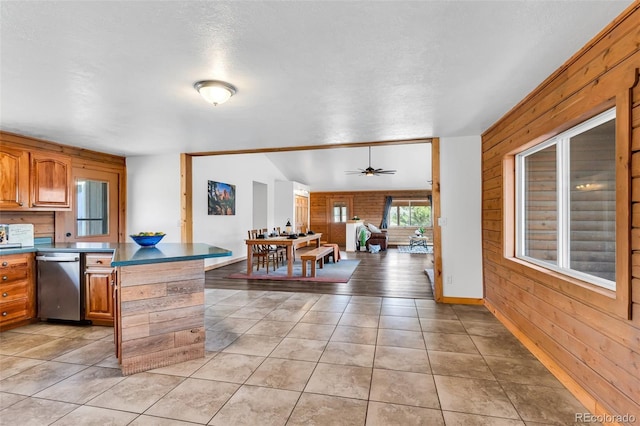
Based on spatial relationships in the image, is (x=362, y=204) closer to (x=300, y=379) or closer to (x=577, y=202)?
(x=577, y=202)

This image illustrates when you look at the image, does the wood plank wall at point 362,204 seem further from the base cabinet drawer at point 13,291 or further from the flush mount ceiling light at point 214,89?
the flush mount ceiling light at point 214,89

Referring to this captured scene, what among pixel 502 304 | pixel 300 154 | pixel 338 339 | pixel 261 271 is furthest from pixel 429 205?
pixel 338 339

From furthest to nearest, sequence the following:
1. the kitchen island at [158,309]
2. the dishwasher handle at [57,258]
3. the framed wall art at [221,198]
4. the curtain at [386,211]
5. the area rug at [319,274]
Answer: the curtain at [386,211]
the framed wall art at [221,198]
the area rug at [319,274]
the dishwasher handle at [57,258]
the kitchen island at [158,309]

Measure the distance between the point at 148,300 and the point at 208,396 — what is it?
0.88 metres

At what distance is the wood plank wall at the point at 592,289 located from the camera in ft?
5.47

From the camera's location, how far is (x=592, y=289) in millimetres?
1999

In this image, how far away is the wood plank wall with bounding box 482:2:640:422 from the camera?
1.67 m

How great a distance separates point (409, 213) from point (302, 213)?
433 cm

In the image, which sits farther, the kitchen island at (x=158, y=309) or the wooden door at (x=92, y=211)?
the wooden door at (x=92, y=211)

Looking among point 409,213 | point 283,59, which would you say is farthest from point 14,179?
point 409,213

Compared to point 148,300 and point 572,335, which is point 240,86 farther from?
point 572,335

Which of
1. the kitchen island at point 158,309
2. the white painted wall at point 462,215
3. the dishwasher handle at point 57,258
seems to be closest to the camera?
the kitchen island at point 158,309

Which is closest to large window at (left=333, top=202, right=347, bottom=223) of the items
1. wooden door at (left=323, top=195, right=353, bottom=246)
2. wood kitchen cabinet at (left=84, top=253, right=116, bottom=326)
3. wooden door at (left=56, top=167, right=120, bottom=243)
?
wooden door at (left=323, top=195, right=353, bottom=246)

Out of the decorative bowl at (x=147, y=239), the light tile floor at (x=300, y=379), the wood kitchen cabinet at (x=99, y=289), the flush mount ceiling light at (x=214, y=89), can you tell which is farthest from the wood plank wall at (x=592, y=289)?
the wood kitchen cabinet at (x=99, y=289)
